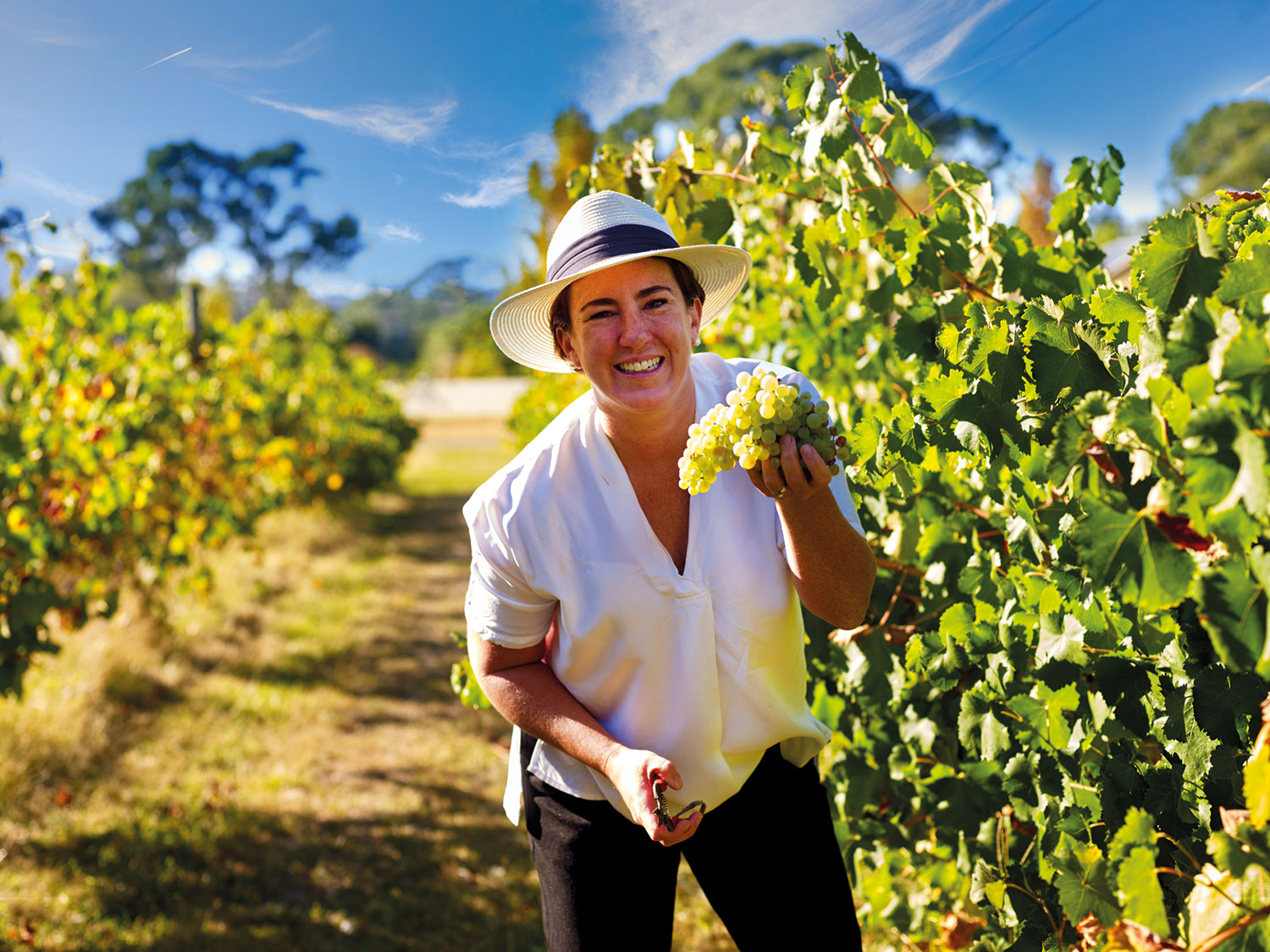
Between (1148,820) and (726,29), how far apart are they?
5.83 feet

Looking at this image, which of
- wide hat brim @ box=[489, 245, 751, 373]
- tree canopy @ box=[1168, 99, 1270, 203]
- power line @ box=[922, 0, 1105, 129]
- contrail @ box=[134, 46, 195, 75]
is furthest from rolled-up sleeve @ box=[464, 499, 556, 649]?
tree canopy @ box=[1168, 99, 1270, 203]

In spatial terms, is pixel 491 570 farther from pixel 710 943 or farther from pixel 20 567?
pixel 20 567

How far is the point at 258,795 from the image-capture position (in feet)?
13.6

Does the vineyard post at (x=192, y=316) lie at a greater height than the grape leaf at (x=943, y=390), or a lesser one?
greater

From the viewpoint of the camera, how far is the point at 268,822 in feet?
12.9

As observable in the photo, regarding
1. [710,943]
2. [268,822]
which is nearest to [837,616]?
[710,943]

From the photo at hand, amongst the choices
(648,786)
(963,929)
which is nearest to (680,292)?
(648,786)

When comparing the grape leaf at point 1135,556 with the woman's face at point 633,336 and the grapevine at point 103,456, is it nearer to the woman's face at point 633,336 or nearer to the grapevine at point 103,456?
the woman's face at point 633,336

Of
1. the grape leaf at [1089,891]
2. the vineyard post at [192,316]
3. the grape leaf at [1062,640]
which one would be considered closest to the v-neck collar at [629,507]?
the grape leaf at [1062,640]

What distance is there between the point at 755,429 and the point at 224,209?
11.8 ft

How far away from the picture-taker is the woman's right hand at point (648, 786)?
1.44 m

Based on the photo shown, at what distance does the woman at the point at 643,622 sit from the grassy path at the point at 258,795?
1549 mm

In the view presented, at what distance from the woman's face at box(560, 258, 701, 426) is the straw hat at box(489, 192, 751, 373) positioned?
39mm

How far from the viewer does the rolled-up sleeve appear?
1.67m
